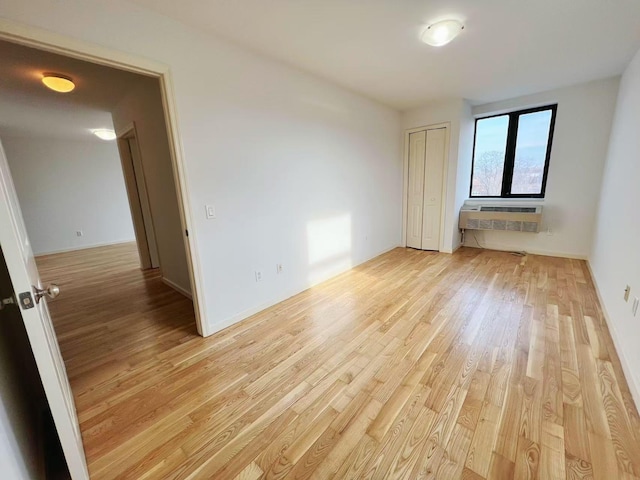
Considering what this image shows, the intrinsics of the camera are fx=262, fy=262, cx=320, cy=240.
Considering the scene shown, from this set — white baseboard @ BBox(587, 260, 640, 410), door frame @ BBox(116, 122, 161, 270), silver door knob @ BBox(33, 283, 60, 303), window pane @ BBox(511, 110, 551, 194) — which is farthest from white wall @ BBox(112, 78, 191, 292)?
window pane @ BBox(511, 110, 551, 194)

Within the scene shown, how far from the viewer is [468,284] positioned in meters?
3.20

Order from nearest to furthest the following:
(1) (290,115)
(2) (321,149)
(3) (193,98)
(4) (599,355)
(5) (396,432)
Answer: (5) (396,432), (4) (599,355), (3) (193,98), (1) (290,115), (2) (321,149)

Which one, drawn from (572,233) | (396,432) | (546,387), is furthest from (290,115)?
(572,233)

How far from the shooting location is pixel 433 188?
457 cm

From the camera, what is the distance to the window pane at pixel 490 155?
441cm

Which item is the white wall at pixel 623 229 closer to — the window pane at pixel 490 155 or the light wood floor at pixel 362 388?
the light wood floor at pixel 362 388

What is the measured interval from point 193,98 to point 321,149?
1.52m

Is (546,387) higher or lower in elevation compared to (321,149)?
lower

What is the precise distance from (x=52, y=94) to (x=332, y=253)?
12.8 ft

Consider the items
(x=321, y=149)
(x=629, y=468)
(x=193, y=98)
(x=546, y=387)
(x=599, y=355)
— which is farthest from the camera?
(x=321, y=149)

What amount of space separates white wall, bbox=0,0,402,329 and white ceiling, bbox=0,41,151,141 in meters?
1.11

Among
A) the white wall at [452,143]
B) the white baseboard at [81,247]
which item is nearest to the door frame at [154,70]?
the white wall at [452,143]

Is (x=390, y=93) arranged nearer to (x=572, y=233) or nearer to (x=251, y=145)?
(x=251, y=145)

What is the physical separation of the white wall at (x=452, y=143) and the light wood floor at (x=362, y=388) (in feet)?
5.53
